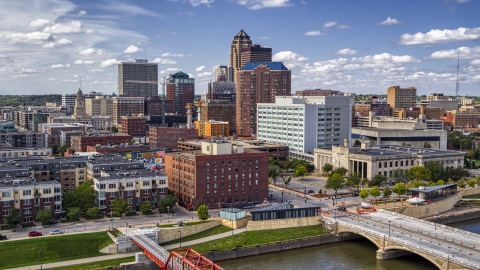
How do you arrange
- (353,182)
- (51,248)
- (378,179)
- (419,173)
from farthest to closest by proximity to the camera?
(419,173), (378,179), (353,182), (51,248)

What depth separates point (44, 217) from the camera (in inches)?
2830

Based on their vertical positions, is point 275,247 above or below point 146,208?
below

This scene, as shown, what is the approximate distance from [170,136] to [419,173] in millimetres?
72537

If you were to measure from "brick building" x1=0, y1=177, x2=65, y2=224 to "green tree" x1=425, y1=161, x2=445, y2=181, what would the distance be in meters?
74.4

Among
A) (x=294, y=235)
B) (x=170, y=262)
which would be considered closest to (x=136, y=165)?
(x=294, y=235)

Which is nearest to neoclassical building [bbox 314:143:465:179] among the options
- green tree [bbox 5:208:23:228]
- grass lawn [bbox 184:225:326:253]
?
grass lawn [bbox 184:225:326:253]

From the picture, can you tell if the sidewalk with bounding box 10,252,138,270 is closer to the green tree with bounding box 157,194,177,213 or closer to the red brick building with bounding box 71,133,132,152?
the green tree with bounding box 157,194,177,213

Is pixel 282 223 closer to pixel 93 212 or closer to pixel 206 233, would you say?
pixel 206 233

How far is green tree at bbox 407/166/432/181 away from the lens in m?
108

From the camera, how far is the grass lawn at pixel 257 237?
65.4 m

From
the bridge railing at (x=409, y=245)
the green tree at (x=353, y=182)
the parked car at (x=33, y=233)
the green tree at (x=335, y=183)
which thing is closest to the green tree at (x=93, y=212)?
the parked car at (x=33, y=233)

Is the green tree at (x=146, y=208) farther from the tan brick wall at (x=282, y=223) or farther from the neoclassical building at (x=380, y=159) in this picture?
the neoclassical building at (x=380, y=159)

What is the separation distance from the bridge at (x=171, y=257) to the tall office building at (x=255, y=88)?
417 feet

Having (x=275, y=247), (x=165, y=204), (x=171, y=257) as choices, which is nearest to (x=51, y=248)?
(x=171, y=257)
